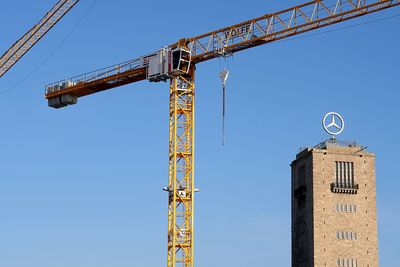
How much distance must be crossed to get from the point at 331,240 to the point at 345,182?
13.3 m

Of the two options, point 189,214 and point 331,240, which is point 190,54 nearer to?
point 189,214

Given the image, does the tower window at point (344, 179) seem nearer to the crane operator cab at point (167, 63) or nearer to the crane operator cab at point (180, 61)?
the crane operator cab at point (180, 61)

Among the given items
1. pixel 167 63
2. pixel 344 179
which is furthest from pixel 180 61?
pixel 344 179

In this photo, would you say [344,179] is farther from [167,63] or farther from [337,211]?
[167,63]

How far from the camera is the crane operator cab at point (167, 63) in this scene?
159 m

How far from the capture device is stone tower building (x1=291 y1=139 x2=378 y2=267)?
191625 mm

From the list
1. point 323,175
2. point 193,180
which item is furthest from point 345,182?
point 193,180

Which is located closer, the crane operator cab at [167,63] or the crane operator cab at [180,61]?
the crane operator cab at [180,61]

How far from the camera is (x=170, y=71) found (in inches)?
6284

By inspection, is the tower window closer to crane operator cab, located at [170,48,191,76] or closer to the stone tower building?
the stone tower building

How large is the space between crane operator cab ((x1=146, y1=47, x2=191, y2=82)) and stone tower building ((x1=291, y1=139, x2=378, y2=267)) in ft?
157

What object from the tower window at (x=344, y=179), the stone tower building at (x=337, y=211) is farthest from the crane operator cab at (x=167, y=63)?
the tower window at (x=344, y=179)

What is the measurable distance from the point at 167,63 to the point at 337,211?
5719 centimetres

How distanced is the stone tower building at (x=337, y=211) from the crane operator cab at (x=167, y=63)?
47750 millimetres
